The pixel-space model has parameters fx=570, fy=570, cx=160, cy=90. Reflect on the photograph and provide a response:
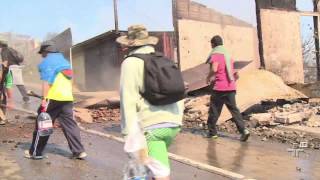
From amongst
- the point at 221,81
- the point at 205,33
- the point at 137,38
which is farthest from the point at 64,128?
the point at 205,33

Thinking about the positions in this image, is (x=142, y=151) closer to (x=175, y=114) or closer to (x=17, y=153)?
(x=175, y=114)

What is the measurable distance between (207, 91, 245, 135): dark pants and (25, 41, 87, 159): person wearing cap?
2.77 meters

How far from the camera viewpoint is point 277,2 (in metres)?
14.3

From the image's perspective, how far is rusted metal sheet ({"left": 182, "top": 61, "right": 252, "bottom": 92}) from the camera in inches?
519

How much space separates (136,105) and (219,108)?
5456mm

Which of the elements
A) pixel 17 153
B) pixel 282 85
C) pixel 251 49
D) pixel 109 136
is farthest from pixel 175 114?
pixel 251 49

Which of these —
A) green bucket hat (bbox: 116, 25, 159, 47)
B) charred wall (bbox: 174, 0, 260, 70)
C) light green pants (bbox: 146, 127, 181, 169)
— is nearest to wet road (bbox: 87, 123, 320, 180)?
light green pants (bbox: 146, 127, 181, 169)

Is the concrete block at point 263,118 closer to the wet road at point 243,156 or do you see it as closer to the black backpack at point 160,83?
the wet road at point 243,156

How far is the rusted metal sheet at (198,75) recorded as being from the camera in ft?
43.3

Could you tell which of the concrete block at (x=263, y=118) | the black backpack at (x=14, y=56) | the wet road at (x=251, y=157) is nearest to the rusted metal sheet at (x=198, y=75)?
the concrete block at (x=263, y=118)

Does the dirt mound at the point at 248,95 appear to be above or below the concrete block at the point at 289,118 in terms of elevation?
above

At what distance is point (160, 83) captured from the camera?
172 inches

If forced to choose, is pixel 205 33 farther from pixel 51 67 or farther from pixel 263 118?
pixel 51 67

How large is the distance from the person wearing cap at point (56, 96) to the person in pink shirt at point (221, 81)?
273cm
